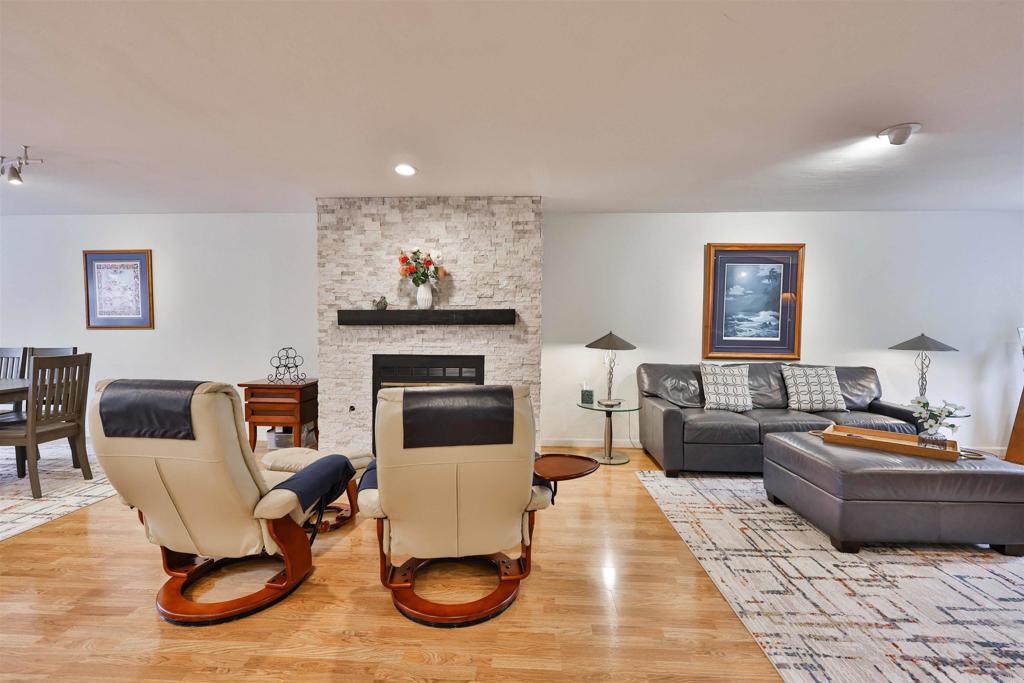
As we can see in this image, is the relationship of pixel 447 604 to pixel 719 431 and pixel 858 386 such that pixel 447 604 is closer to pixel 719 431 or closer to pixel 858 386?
pixel 719 431

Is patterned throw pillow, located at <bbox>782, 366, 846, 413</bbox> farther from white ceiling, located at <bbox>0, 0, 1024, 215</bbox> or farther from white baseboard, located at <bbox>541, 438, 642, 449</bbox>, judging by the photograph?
white ceiling, located at <bbox>0, 0, 1024, 215</bbox>

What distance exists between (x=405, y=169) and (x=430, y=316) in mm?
1330

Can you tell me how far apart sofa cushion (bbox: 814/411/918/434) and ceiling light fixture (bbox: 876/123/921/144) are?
236cm

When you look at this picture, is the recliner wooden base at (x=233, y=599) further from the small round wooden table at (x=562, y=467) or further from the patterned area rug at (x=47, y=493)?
the patterned area rug at (x=47, y=493)

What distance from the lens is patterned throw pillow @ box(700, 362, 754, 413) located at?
436 centimetres

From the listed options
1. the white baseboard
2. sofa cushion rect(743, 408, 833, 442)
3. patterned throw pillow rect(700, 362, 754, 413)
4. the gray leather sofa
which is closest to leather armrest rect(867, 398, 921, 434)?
the gray leather sofa

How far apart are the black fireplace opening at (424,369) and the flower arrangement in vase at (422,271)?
53 cm

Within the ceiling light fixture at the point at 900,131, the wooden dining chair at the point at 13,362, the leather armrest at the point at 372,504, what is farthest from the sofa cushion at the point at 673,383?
the wooden dining chair at the point at 13,362

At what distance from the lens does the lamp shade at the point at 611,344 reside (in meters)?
4.56

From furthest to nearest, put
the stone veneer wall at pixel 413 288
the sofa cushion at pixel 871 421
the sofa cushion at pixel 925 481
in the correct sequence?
the stone veneer wall at pixel 413 288
the sofa cushion at pixel 871 421
the sofa cushion at pixel 925 481

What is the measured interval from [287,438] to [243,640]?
2972 mm

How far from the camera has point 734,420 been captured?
13.3 ft

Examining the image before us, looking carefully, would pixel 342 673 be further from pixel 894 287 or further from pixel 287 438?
pixel 894 287

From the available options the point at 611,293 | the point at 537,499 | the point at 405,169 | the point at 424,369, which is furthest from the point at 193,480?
the point at 611,293
